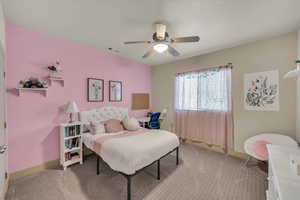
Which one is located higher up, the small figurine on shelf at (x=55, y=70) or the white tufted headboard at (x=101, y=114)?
the small figurine on shelf at (x=55, y=70)

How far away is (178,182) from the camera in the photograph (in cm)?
220

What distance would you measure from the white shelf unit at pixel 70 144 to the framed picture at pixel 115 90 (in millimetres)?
1250

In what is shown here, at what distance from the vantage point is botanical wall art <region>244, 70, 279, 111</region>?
8.57 ft

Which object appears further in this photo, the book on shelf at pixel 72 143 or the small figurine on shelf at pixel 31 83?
the book on shelf at pixel 72 143

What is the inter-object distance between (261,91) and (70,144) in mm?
4304

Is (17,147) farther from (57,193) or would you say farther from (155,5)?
(155,5)

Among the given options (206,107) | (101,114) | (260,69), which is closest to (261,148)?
(206,107)

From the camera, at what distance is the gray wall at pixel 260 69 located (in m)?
2.46

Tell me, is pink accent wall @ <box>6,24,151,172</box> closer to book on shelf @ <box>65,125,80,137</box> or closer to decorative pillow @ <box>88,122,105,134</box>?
book on shelf @ <box>65,125,80,137</box>

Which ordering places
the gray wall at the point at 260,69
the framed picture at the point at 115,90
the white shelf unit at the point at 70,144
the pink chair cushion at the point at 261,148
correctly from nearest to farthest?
the pink chair cushion at the point at 261,148 → the gray wall at the point at 260,69 → the white shelf unit at the point at 70,144 → the framed picture at the point at 115,90

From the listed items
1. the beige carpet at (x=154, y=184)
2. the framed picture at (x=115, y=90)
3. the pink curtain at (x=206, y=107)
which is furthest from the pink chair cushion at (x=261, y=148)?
the framed picture at (x=115, y=90)

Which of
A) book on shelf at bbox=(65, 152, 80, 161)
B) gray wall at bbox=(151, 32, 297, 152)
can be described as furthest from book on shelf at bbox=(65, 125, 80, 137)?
gray wall at bbox=(151, 32, 297, 152)

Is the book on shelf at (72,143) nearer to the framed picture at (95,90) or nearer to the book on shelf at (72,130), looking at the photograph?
the book on shelf at (72,130)

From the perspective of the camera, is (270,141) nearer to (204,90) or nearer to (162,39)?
(204,90)
